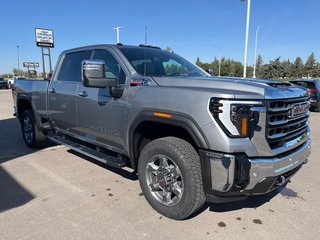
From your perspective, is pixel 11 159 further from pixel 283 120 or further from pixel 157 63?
pixel 283 120

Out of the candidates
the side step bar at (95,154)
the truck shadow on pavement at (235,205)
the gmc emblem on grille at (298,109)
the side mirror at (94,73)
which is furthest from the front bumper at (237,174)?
the side mirror at (94,73)

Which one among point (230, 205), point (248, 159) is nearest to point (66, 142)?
point (230, 205)

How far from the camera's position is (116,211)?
3.49m

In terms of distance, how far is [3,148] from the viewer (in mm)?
6469

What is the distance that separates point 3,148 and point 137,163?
4.11 meters

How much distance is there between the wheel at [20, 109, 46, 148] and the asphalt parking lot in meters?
1.22

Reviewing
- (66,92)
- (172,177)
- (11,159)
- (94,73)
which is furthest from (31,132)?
(172,177)

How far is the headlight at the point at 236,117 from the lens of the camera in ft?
8.79

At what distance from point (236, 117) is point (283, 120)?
2.05 ft

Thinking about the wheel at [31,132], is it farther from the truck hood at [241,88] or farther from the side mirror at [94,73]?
the truck hood at [241,88]

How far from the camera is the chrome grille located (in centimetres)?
282

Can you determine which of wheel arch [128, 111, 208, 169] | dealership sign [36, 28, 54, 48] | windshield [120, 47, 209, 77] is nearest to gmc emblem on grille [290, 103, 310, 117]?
wheel arch [128, 111, 208, 169]

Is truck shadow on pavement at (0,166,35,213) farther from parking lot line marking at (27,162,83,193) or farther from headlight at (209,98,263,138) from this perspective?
headlight at (209,98,263,138)

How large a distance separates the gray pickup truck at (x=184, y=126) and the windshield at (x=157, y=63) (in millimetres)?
17
